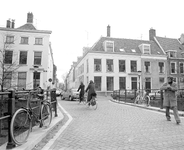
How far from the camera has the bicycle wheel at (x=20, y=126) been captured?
11.0 ft

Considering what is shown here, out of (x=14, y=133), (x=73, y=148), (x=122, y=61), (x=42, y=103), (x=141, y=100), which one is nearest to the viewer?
(x=14, y=133)

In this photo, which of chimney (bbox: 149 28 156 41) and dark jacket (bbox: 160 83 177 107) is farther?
chimney (bbox: 149 28 156 41)

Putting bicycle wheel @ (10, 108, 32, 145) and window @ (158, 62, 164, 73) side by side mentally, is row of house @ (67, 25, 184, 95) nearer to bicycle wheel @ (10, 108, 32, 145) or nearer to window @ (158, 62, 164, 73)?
window @ (158, 62, 164, 73)

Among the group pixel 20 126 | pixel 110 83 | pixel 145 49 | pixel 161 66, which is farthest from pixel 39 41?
pixel 20 126

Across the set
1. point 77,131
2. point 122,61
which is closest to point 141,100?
point 77,131

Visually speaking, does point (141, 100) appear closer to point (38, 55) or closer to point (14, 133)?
point (14, 133)

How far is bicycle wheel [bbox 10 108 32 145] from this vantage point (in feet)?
11.0

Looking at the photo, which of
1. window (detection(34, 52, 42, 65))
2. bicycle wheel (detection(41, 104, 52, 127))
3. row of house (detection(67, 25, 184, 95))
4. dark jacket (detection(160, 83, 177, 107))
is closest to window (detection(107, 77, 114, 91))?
row of house (detection(67, 25, 184, 95))

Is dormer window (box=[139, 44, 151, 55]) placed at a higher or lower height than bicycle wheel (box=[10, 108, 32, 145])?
higher

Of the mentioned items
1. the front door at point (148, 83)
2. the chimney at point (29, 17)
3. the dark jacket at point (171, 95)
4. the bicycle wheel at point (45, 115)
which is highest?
the chimney at point (29, 17)

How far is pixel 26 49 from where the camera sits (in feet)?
93.4

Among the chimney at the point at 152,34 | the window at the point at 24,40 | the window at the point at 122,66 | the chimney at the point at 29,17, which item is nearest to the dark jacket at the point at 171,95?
the window at the point at 122,66

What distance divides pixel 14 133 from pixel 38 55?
27.1 meters

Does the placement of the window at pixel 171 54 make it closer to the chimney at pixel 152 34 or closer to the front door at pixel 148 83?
the chimney at pixel 152 34
